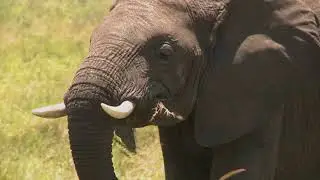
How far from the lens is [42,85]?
1057cm

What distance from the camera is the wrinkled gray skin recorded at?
4285mm

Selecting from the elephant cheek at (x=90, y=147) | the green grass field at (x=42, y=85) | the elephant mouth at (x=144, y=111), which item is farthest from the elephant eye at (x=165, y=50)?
the green grass field at (x=42, y=85)

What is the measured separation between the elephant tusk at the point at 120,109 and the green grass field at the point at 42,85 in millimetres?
2830

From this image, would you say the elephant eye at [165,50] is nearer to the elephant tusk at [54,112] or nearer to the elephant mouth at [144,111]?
the elephant mouth at [144,111]

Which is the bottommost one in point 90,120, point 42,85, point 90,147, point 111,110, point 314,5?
point 42,85

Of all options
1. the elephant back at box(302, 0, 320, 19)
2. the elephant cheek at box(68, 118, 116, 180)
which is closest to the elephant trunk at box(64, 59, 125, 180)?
the elephant cheek at box(68, 118, 116, 180)

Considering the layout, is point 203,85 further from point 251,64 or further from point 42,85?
point 42,85

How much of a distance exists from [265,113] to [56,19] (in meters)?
10.3

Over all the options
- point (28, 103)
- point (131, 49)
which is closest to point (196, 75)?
point (131, 49)

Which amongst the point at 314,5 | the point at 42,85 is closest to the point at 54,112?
the point at 314,5

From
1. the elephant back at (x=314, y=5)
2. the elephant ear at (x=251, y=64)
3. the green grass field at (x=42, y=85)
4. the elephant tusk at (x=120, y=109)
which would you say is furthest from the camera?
the green grass field at (x=42, y=85)

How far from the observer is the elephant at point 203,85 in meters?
4.28

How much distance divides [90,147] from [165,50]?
2.01ft

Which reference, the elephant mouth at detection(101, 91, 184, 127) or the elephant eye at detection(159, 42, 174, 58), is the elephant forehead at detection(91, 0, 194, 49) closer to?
the elephant eye at detection(159, 42, 174, 58)
